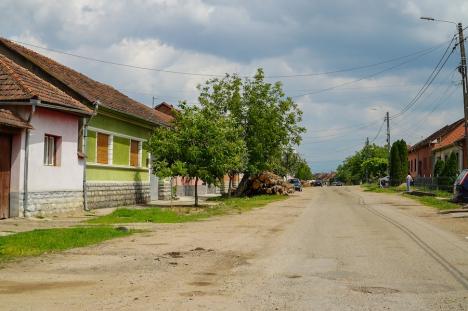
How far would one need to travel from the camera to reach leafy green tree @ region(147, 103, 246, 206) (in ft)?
81.2

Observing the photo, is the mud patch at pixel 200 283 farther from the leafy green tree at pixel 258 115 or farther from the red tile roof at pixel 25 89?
the leafy green tree at pixel 258 115

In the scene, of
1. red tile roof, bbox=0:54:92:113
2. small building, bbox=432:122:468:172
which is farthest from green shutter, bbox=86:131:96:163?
small building, bbox=432:122:468:172

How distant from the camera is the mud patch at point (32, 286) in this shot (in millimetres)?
7191

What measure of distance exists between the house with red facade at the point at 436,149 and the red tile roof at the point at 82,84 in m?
29.8

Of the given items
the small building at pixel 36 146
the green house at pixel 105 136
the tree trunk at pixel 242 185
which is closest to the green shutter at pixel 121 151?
the green house at pixel 105 136

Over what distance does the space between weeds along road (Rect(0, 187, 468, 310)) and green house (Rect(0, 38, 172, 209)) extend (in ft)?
30.5

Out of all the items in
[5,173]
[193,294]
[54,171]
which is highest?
[54,171]

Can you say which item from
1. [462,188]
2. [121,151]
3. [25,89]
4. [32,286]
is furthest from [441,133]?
[32,286]

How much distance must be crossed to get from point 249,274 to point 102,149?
54.7ft

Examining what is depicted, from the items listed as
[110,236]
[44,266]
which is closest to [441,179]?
A: [110,236]

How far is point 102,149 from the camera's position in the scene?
78.6 ft

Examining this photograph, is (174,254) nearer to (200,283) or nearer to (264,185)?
(200,283)

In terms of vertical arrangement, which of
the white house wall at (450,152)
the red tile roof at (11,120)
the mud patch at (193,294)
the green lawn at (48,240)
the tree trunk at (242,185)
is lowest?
the mud patch at (193,294)

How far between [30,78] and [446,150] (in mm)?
43004
